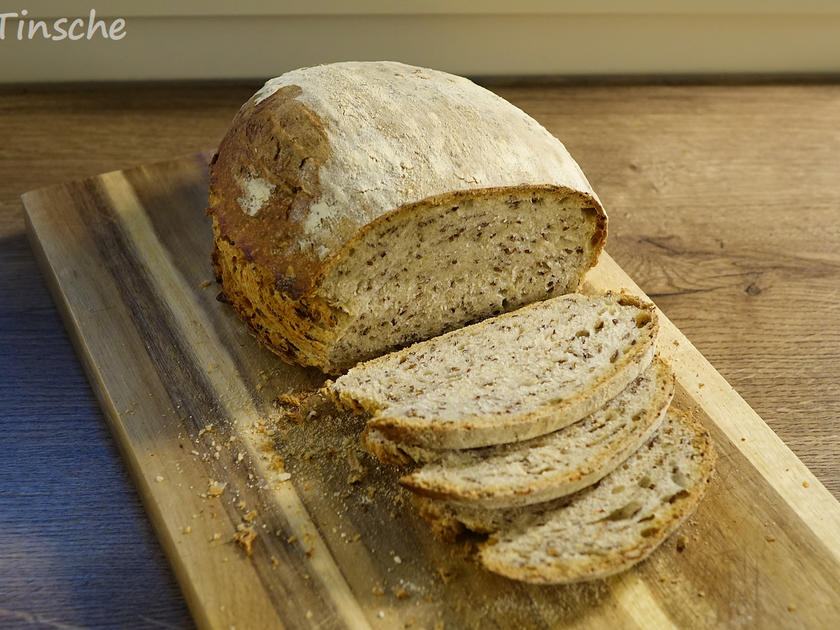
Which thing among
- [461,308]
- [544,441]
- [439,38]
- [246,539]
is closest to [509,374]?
[544,441]

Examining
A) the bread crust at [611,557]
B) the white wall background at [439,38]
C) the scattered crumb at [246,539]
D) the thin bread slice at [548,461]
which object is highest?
the white wall background at [439,38]

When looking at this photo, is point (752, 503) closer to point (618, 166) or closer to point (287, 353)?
point (287, 353)

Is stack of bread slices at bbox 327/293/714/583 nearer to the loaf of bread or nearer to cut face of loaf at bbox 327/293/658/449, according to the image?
Answer: cut face of loaf at bbox 327/293/658/449

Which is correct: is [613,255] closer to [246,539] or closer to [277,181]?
[277,181]

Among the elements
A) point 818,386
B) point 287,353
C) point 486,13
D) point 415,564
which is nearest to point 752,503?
point 818,386

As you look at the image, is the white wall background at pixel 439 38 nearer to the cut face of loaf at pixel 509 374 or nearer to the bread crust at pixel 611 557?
the cut face of loaf at pixel 509 374

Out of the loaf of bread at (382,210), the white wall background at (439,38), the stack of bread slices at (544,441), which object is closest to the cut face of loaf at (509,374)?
the stack of bread slices at (544,441)
